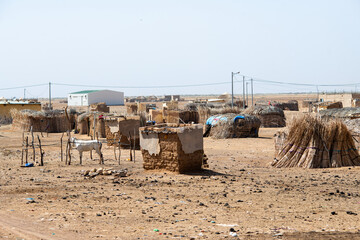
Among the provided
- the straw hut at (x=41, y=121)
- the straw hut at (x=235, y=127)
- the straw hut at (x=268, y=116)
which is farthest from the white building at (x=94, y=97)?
the straw hut at (x=235, y=127)

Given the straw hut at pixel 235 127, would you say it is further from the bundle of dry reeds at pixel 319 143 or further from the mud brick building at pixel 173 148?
the mud brick building at pixel 173 148

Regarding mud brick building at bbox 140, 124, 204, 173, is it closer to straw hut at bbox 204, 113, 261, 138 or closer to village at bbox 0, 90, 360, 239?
village at bbox 0, 90, 360, 239

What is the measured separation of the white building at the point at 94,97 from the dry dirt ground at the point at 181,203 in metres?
60.5

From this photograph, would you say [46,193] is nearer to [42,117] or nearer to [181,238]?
[181,238]

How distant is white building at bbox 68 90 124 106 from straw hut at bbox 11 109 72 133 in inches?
1571

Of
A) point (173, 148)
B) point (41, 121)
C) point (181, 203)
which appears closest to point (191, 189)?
point (181, 203)

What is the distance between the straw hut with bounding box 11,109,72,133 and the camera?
109ft

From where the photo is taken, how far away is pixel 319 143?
47.7 feet

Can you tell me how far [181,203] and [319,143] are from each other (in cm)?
676

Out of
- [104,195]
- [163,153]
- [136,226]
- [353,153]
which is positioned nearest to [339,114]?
[353,153]

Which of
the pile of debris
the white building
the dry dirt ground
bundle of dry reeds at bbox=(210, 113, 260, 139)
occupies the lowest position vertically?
the dry dirt ground

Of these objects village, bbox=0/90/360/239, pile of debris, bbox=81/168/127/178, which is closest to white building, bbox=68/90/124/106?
village, bbox=0/90/360/239

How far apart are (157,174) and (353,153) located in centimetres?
667

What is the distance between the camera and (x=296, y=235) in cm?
720
